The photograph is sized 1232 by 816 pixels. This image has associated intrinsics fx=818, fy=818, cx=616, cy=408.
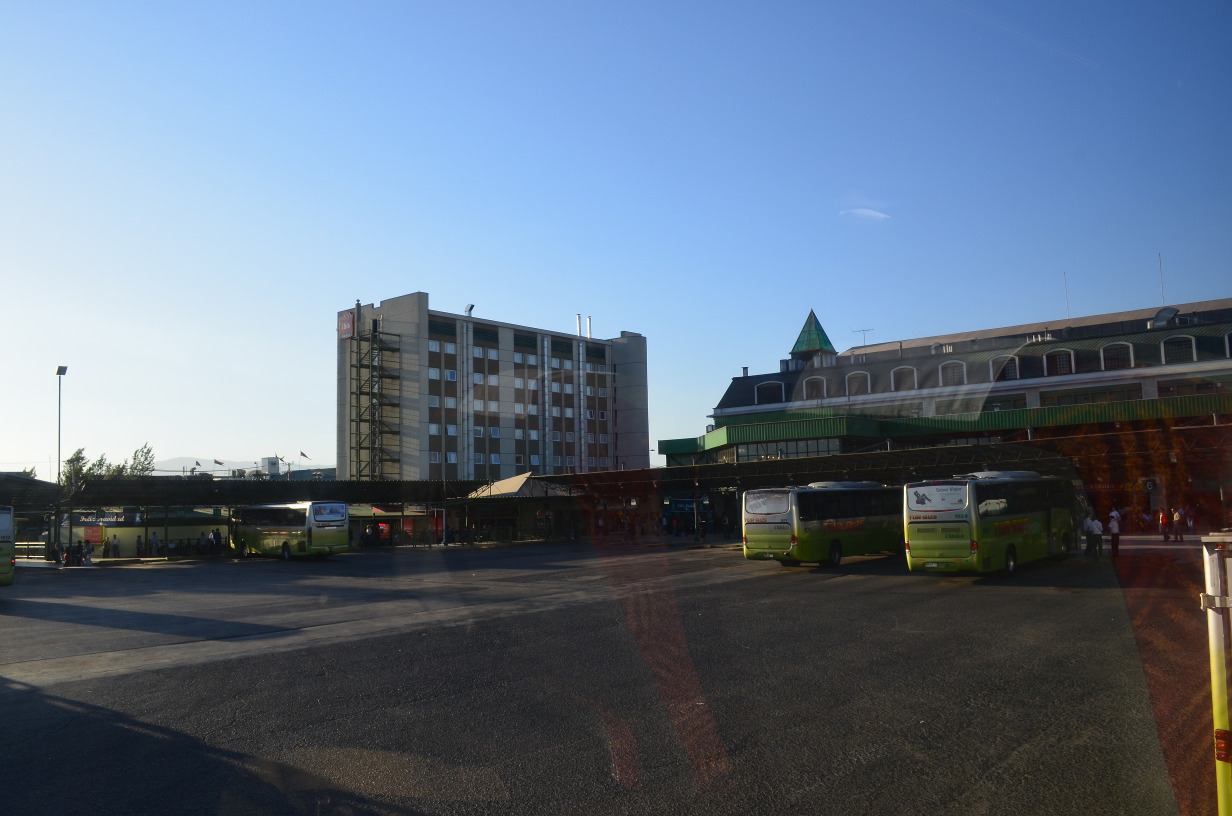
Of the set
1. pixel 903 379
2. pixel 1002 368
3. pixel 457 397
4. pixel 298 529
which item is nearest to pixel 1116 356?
pixel 1002 368

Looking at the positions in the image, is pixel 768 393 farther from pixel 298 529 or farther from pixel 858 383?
pixel 298 529

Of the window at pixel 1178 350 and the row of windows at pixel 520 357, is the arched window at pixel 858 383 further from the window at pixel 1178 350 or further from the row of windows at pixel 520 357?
the row of windows at pixel 520 357

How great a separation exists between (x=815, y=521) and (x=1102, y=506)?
31.2m

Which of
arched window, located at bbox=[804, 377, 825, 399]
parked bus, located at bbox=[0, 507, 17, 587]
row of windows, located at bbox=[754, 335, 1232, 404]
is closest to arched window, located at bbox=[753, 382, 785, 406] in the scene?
row of windows, located at bbox=[754, 335, 1232, 404]

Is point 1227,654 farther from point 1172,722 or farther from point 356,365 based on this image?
point 356,365

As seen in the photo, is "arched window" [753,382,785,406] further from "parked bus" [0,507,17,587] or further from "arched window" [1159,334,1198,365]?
"parked bus" [0,507,17,587]

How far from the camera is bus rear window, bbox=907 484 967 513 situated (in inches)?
871

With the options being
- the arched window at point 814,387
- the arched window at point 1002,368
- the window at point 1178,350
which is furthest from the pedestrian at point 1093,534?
Result: the arched window at point 814,387

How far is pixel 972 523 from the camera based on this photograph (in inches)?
854

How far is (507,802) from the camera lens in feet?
21.0

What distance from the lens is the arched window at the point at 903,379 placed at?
5847 cm

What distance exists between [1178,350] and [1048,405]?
7.75 m

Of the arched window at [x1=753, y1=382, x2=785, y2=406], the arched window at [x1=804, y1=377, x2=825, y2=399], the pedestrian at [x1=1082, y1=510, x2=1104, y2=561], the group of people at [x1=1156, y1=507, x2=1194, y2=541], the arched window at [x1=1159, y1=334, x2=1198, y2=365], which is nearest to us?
the pedestrian at [x1=1082, y1=510, x2=1104, y2=561]

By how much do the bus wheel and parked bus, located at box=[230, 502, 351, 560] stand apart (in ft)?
85.8
